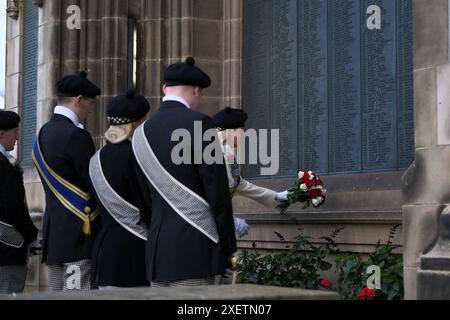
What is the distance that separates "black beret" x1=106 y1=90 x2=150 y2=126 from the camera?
6691 millimetres

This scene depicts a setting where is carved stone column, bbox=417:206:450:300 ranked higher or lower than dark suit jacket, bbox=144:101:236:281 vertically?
lower

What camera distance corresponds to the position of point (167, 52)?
11.3 metres

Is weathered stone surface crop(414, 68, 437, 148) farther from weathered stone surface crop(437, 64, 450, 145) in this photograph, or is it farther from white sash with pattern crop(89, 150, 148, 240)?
white sash with pattern crop(89, 150, 148, 240)

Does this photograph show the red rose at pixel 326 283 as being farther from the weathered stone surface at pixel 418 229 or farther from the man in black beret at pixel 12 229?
the man in black beret at pixel 12 229

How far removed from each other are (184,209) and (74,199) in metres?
1.56

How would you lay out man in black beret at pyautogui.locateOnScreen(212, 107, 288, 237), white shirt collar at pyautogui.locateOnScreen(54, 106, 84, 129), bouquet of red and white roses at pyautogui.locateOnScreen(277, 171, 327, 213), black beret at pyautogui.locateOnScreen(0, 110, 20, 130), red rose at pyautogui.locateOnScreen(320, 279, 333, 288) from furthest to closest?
bouquet of red and white roses at pyautogui.locateOnScreen(277, 171, 327, 213)
red rose at pyautogui.locateOnScreen(320, 279, 333, 288)
black beret at pyautogui.locateOnScreen(0, 110, 20, 130)
man in black beret at pyautogui.locateOnScreen(212, 107, 288, 237)
white shirt collar at pyautogui.locateOnScreen(54, 106, 84, 129)

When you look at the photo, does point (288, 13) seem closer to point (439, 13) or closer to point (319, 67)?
point (319, 67)

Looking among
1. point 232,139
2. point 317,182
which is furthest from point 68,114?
point 317,182

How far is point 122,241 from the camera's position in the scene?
6621 mm

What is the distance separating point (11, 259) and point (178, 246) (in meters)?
2.38

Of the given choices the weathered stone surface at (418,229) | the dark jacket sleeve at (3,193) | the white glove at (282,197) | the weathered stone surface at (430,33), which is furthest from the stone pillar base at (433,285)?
the dark jacket sleeve at (3,193)

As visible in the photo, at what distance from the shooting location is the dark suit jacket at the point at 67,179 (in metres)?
7.06

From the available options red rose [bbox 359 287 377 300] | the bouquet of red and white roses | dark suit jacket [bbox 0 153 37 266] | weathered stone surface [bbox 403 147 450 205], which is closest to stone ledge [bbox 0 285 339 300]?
weathered stone surface [bbox 403 147 450 205]

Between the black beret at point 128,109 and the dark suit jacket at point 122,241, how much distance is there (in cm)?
20
